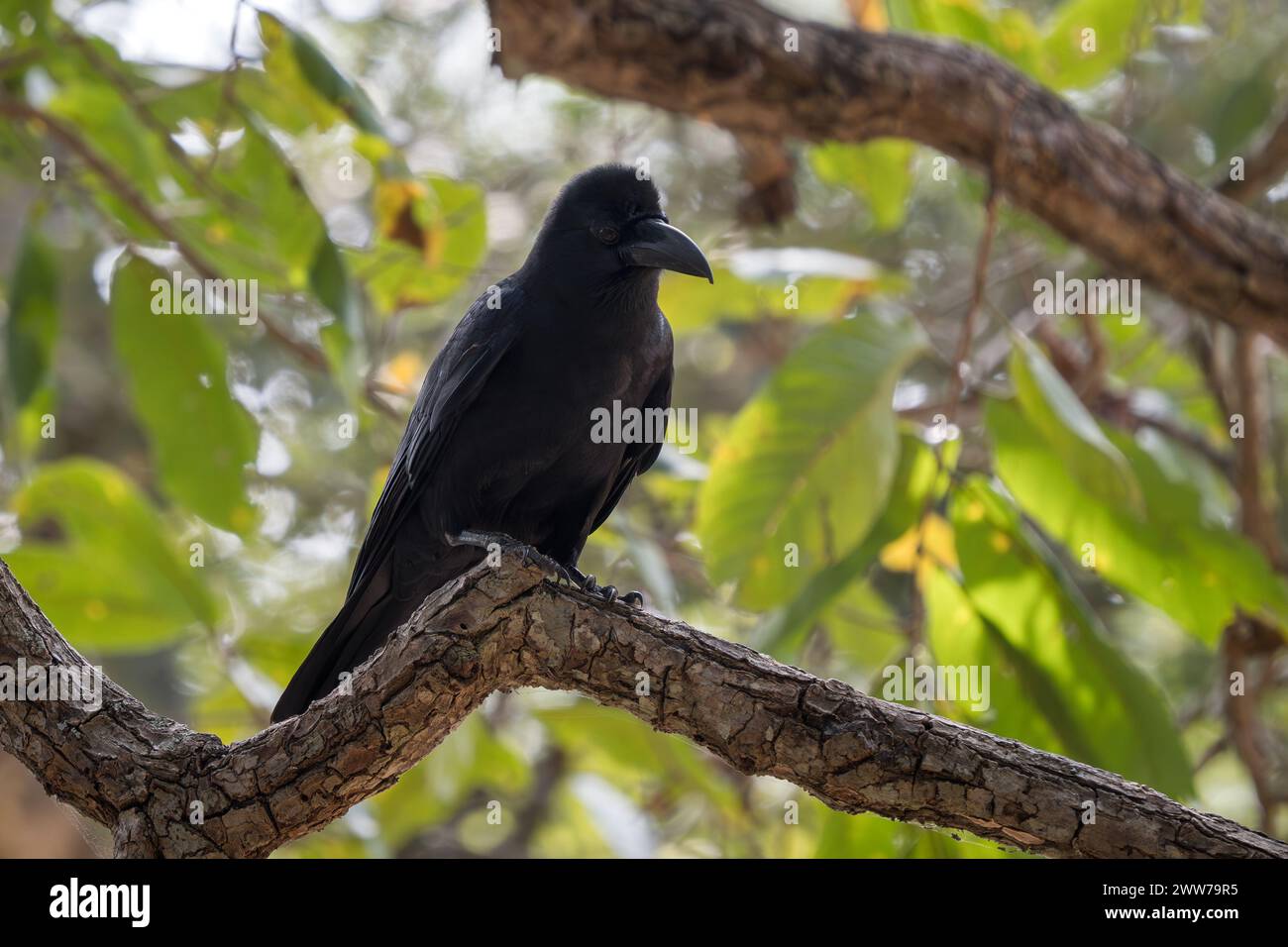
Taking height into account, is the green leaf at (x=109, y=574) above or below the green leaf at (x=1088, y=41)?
below

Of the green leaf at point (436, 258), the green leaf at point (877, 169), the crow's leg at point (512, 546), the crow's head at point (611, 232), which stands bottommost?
the crow's leg at point (512, 546)

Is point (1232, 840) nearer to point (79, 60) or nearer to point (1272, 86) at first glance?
point (1272, 86)

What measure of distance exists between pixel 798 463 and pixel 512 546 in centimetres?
103

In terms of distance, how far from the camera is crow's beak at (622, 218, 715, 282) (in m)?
3.64

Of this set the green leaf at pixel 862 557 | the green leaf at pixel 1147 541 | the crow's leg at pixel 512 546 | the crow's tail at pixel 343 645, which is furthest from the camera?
the green leaf at pixel 1147 541

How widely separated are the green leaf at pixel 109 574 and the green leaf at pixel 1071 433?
2916mm

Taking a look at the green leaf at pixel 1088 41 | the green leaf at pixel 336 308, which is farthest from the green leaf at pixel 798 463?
the green leaf at pixel 1088 41

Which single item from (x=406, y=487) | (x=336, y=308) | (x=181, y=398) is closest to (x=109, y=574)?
(x=181, y=398)

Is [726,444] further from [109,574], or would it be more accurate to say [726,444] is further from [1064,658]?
[109,574]

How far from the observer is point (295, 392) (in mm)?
7891

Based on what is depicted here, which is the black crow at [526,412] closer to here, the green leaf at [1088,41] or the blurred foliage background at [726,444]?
A: the blurred foliage background at [726,444]

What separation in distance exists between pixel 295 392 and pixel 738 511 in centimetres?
478

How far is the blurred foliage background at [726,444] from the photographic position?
12.3 feet

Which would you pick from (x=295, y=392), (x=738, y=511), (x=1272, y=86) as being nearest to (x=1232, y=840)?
(x=738, y=511)
